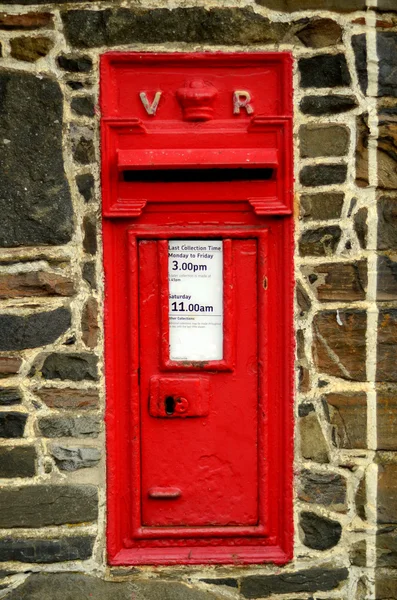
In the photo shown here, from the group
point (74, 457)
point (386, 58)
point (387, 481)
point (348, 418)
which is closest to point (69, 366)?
point (74, 457)

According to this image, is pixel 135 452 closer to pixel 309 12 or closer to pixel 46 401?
pixel 46 401

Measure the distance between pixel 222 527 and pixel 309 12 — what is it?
7.08 ft

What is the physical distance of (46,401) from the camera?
2719 millimetres

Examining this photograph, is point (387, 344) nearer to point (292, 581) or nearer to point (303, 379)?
point (303, 379)

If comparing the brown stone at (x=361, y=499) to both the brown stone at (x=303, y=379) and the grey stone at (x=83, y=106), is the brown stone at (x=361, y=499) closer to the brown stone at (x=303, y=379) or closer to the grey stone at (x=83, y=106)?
the brown stone at (x=303, y=379)

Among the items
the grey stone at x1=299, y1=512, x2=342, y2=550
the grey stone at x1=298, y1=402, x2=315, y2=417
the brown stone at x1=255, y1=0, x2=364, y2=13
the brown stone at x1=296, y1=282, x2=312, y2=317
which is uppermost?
the brown stone at x1=255, y1=0, x2=364, y2=13

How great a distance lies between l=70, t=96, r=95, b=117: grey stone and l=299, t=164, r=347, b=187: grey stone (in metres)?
0.89

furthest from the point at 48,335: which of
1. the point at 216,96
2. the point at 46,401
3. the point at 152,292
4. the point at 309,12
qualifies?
the point at 309,12

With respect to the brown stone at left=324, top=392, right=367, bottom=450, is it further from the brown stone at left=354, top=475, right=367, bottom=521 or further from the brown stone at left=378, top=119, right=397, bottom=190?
the brown stone at left=378, top=119, right=397, bottom=190

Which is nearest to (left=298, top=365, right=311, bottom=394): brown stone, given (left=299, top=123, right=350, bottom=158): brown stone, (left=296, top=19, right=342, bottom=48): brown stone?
(left=299, top=123, right=350, bottom=158): brown stone

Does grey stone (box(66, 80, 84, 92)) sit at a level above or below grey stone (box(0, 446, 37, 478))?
above

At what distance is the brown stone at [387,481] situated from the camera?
275 cm

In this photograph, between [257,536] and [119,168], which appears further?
[257,536]

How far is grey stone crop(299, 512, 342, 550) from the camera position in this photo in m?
2.76
